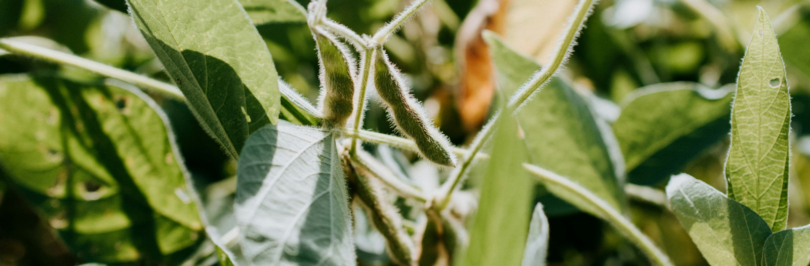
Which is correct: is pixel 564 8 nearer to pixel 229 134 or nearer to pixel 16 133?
pixel 229 134

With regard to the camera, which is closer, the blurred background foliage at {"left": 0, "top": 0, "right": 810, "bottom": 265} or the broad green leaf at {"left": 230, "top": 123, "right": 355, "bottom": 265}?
the broad green leaf at {"left": 230, "top": 123, "right": 355, "bottom": 265}

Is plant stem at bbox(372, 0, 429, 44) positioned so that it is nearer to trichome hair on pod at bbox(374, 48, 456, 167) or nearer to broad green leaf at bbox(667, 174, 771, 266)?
trichome hair on pod at bbox(374, 48, 456, 167)

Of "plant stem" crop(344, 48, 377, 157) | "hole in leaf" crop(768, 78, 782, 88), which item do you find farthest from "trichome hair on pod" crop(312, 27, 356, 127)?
"hole in leaf" crop(768, 78, 782, 88)

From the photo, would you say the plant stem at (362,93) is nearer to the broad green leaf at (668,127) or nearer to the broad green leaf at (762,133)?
the broad green leaf at (762,133)

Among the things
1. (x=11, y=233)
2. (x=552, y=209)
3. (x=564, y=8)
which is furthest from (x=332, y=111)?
(x=11, y=233)

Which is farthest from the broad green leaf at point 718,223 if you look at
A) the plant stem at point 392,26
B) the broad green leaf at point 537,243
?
the plant stem at point 392,26

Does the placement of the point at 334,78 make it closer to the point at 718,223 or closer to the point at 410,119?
the point at 410,119
